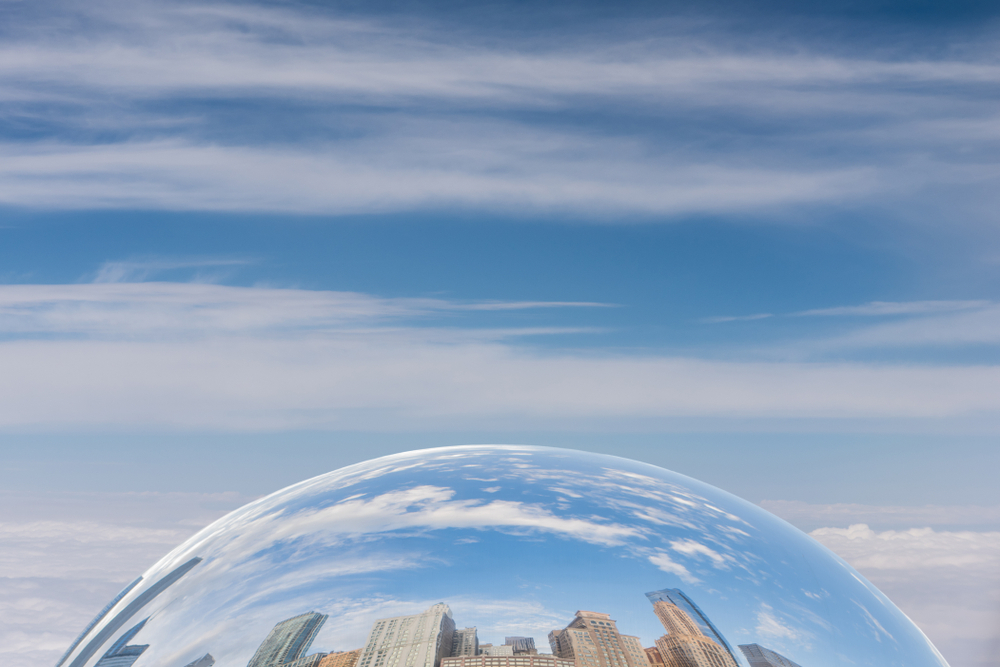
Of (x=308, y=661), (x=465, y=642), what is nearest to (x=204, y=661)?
(x=308, y=661)

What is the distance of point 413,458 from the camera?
495cm

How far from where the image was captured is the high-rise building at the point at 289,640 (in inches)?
123

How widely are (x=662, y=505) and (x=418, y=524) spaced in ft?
4.49

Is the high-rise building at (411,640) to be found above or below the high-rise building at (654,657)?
above

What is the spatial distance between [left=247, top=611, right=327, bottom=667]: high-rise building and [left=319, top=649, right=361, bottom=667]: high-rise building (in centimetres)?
11

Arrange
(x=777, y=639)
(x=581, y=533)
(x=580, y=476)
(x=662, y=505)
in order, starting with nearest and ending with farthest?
(x=777, y=639) < (x=581, y=533) < (x=662, y=505) < (x=580, y=476)

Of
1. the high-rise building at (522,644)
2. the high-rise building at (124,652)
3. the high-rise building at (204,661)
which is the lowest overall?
the high-rise building at (522,644)

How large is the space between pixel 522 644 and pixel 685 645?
0.71 m

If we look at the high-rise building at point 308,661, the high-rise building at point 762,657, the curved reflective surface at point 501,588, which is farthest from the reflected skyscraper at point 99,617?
the high-rise building at point 762,657

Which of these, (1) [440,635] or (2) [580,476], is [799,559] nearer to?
(2) [580,476]

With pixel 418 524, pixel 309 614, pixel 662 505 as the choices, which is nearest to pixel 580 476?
pixel 662 505

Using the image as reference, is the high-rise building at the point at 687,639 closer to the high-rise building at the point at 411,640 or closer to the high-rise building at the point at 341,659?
the high-rise building at the point at 411,640

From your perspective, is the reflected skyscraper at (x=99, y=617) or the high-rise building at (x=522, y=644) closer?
the high-rise building at (x=522, y=644)

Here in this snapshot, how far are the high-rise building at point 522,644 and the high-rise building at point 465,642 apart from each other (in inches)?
5.0
